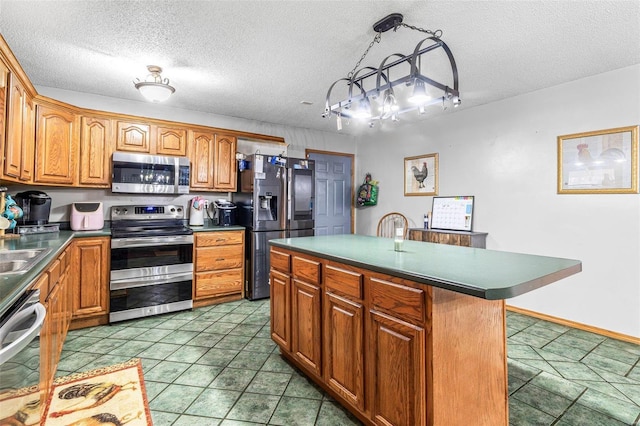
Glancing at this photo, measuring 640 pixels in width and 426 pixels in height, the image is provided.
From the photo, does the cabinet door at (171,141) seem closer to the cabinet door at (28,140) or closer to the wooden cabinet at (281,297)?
the cabinet door at (28,140)

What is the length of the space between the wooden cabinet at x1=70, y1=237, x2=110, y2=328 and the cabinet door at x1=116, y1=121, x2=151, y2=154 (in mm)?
1101

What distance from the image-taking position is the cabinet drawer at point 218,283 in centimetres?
361

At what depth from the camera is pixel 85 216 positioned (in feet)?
10.7

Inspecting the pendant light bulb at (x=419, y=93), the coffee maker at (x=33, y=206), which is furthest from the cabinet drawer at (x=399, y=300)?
the coffee maker at (x=33, y=206)

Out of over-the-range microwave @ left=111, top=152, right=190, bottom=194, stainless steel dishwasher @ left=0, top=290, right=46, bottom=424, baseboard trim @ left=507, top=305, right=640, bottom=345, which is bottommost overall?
baseboard trim @ left=507, top=305, right=640, bottom=345

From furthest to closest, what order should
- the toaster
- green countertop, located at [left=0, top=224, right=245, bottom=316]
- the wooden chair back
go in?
the wooden chair back → the toaster → green countertop, located at [left=0, top=224, right=245, bottom=316]

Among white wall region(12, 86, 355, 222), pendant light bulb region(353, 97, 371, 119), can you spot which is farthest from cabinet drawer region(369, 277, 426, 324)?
white wall region(12, 86, 355, 222)

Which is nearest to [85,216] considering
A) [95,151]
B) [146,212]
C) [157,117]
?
[146,212]

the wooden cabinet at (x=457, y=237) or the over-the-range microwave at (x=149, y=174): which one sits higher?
the over-the-range microwave at (x=149, y=174)

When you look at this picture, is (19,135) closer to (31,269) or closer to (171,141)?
(171,141)

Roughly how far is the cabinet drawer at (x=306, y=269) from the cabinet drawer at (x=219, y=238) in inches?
72.9

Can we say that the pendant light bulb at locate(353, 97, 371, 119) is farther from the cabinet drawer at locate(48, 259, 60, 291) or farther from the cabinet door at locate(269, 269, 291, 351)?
the cabinet drawer at locate(48, 259, 60, 291)

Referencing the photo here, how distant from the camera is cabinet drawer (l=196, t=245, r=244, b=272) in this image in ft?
11.8

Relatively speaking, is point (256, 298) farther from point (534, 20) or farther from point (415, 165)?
point (534, 20)
